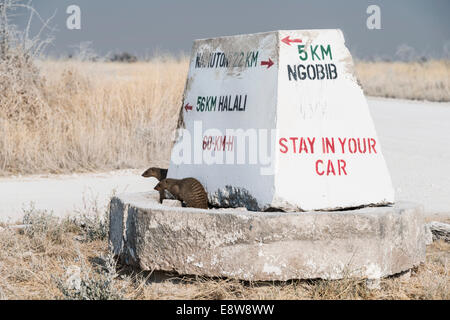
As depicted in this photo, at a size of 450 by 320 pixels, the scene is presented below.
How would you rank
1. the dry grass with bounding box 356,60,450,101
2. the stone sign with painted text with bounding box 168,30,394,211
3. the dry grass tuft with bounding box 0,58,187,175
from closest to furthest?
the stone sign with painted text with bounding box 168,30,394,211
the dry grass tuft with bounding box 0,58,187,175
the dry grass with bounding box 356,60,450,101

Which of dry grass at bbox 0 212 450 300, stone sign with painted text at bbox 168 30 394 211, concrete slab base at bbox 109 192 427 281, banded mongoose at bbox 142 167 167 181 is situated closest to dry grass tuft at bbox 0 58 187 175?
banded mongoose at bbox 142 167 167 181

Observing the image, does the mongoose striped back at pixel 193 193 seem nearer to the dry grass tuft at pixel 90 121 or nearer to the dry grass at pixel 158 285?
the dry grass at pixel 158 285

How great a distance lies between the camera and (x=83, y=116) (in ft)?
40.0

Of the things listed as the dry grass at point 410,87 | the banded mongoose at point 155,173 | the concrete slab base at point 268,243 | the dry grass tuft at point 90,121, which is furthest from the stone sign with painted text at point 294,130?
the dry grass at point 410,87

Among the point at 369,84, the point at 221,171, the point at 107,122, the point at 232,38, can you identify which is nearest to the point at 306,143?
the point at 221,171

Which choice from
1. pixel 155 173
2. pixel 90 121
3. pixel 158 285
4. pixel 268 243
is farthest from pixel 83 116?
pixel 268 243

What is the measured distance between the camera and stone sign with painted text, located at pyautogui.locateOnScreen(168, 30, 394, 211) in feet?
15.4

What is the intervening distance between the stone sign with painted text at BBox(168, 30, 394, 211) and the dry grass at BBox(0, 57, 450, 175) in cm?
640

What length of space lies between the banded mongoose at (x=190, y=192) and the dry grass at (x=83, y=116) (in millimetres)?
6058

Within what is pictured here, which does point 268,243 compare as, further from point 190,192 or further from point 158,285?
point 190,192

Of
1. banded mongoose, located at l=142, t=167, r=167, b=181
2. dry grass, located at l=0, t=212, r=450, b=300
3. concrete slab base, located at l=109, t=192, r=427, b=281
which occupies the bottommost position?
dry grass, located at l=0, t=212, r=450, b=300

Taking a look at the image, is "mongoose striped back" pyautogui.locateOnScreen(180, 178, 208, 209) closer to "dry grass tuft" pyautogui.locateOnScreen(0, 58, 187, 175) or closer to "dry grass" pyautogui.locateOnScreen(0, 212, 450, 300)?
"dry grass" pyautogui.locateOnScreen(0, 212, 450, 300)

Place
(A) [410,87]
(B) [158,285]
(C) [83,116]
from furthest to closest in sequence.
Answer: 1. (A) [410,87]
2. (C) [83,116]
3. (B) [158,285]

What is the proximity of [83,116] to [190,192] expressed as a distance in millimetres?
7390
